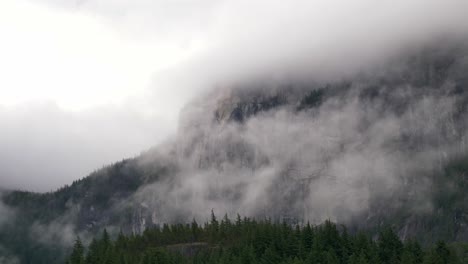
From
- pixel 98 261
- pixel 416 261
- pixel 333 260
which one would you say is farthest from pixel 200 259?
pixel 416 261

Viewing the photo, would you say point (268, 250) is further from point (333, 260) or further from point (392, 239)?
point (392, 239)

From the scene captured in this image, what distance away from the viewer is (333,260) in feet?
566

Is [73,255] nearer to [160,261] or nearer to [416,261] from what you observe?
[160,261]

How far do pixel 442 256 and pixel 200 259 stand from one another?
217 ft

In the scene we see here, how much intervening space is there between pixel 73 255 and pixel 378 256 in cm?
8360

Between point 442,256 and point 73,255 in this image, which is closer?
point 442,256

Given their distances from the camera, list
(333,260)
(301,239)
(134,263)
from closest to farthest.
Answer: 1. (333,260)
2. (134,263)
3. (301,239)

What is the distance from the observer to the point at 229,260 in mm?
183625

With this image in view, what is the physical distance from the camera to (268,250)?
187625 mm

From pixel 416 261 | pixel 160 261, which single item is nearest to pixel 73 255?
pixel 160 261

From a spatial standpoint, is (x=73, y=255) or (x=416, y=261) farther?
(x=73, y=255)

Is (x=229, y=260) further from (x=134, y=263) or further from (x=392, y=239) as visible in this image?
(x=392, y=239)

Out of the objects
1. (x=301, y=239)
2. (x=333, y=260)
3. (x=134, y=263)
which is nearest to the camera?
(x=333, y=260)

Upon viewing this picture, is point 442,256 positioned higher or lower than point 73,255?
lower
